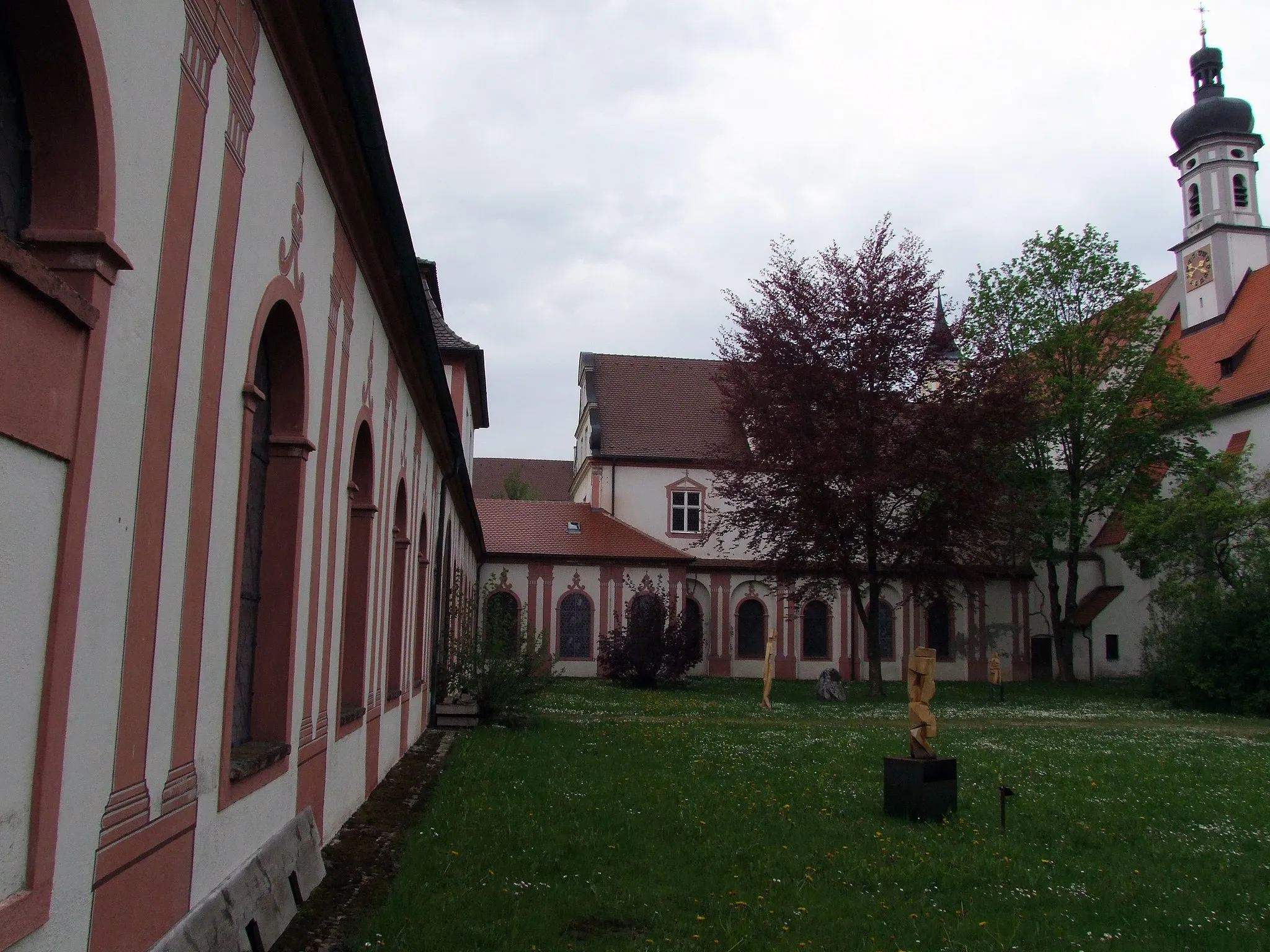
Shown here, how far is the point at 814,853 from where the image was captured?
301 inches

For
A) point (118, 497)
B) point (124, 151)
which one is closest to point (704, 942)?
point (118, 497)

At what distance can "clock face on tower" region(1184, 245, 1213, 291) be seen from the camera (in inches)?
1757

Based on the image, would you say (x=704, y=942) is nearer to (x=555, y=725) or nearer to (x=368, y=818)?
(x=368, y=818)

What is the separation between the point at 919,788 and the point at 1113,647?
34.2 meters

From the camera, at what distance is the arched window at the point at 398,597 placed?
1135 cm

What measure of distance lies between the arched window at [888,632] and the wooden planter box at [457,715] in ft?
80.3

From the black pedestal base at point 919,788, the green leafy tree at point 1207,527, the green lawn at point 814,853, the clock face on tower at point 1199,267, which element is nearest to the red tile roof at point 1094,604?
the green leafy tree at point 1207,527

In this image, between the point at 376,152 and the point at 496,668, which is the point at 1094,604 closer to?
the point at 496,668

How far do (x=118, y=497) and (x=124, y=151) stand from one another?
1080mm

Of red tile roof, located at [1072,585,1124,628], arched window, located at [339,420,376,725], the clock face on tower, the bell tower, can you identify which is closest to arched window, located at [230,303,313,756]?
arched window, located at [339,420,376,725]

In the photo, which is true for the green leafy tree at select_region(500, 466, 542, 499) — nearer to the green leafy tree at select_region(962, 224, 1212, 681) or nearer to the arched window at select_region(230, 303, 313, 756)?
the green leafy tree at select_region(962, 224, 1212, 681)

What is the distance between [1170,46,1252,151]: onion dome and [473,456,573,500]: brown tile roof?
120ft

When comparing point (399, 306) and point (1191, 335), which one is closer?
point (399, 306)

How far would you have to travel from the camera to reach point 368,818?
27.8ft
